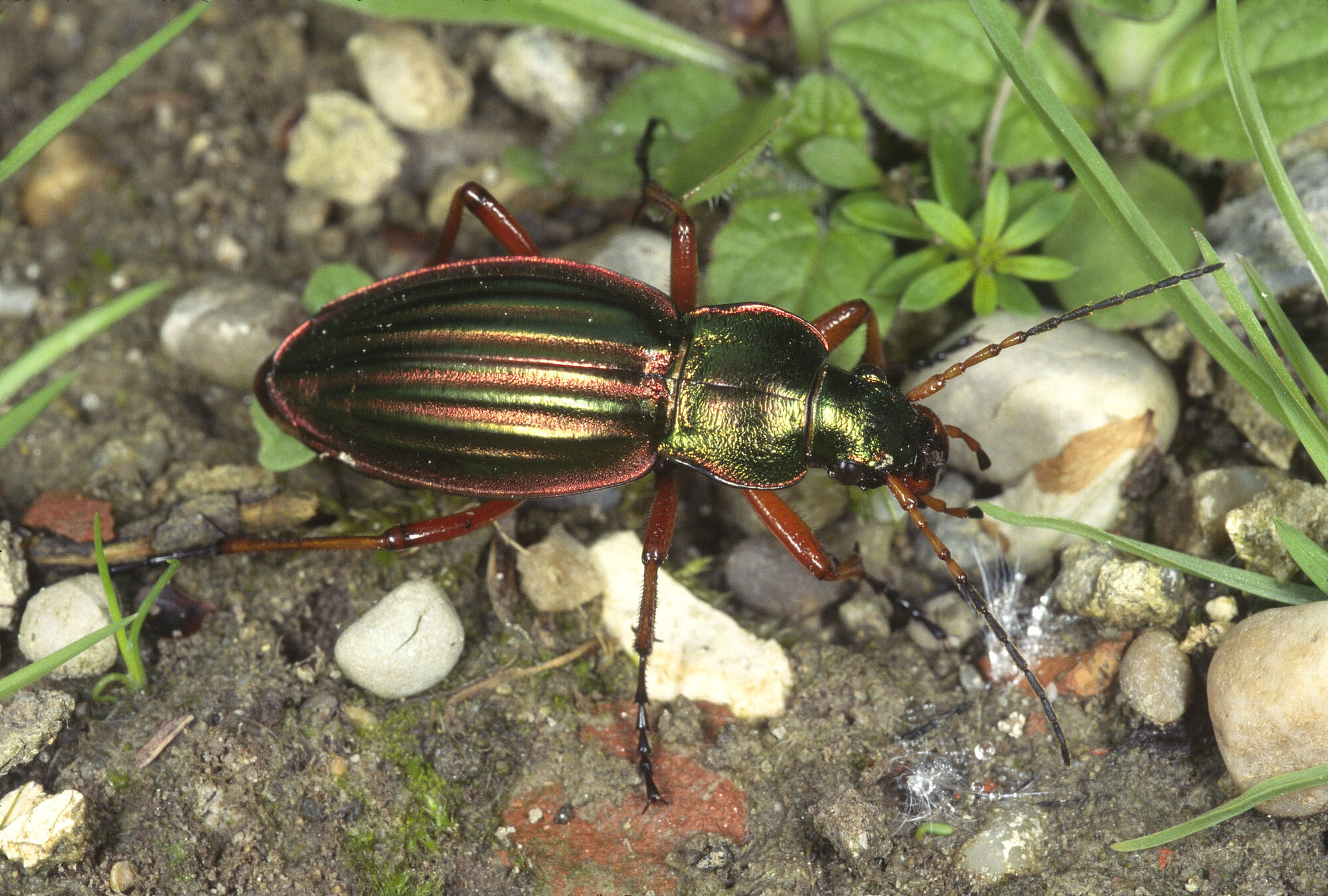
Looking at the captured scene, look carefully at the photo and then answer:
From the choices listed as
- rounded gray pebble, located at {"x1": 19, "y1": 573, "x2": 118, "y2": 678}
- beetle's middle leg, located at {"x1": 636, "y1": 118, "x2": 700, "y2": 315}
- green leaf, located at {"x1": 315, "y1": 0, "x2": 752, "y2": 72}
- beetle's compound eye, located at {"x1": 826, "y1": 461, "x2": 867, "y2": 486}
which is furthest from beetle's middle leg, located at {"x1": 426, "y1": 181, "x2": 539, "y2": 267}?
rounded gray pebble, located at {"x1": 19, "y1": 573, "x2": 118, "y2": 678}

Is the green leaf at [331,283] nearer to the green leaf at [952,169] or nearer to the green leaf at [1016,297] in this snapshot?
the green leaf at [952,169]

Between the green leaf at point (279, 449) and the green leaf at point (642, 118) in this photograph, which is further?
the green leaf at point (642, 118)

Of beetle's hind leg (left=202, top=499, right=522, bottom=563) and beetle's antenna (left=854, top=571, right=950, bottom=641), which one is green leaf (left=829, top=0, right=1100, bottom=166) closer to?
beetle's antenna (left=854, top=571, right=950, bottom=641)

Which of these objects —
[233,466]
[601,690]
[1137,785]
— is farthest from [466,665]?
[1137,785]

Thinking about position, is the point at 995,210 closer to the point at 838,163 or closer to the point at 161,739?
the point at 838,163

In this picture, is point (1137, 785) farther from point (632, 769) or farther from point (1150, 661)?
point (632, 769)

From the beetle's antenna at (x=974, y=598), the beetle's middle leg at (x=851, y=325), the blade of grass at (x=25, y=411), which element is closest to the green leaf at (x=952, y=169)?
the beetle's middle leg at (x=851, y=325)
